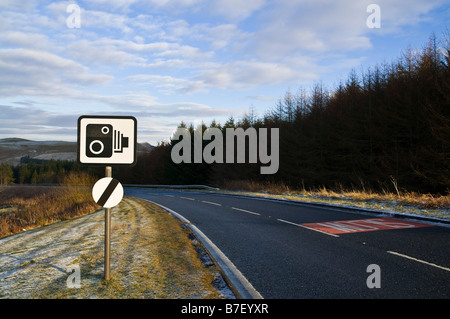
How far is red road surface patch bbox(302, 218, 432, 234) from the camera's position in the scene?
29.5 feet

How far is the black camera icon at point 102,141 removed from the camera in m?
4.62

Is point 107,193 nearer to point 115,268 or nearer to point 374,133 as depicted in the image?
point 115,268

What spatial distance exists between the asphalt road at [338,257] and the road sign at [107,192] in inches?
92.9

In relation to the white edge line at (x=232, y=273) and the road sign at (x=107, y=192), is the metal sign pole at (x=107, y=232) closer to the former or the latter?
the road sign at (x=107, y=192)

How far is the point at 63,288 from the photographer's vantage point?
4656 mm

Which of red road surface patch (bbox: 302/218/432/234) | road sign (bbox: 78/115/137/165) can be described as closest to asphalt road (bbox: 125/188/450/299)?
red road surface patch (bbox: 302/218/432/234)

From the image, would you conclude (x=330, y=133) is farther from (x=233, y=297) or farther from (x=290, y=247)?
(x=233, y=297)

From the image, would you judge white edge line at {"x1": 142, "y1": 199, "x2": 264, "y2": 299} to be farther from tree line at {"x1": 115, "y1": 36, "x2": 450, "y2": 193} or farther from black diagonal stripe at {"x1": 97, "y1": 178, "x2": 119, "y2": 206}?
tree line at {"x1": 115, "y1": 36, "x2": 450, "y2": 193}

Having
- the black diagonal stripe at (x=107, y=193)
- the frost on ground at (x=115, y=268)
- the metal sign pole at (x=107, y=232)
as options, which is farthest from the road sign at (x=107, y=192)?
the frost on ground at (x=115, y=268)

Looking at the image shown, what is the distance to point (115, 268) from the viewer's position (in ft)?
18.3

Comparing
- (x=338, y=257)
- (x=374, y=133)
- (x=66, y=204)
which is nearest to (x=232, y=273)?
(x=338, y=257)

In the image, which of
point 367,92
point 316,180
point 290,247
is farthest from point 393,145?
point 290,247

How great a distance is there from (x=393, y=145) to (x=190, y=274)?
2717 cm

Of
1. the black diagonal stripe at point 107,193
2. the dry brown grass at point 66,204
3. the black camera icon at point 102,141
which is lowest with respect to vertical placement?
the dry brown grass at point 66,204
